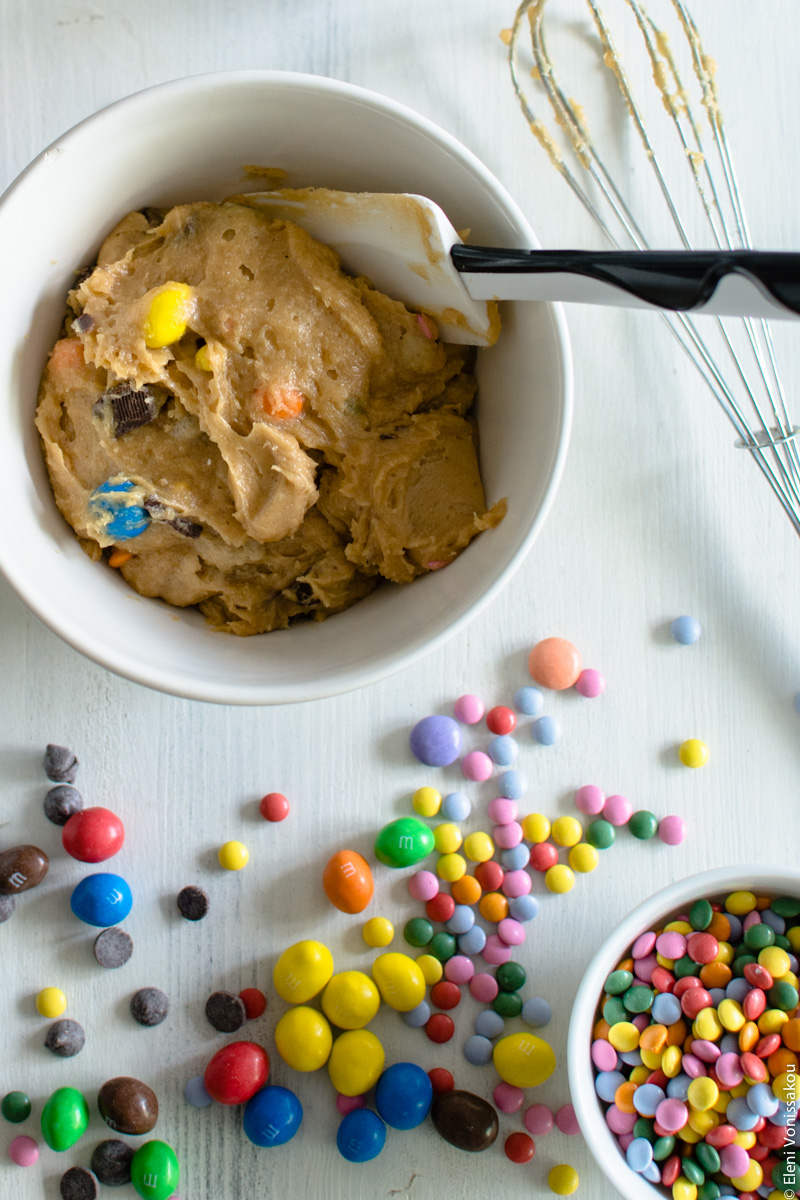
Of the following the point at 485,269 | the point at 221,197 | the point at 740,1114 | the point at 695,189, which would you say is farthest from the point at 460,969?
the point at 695,189

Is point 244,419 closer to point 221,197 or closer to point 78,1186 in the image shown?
point 221,197

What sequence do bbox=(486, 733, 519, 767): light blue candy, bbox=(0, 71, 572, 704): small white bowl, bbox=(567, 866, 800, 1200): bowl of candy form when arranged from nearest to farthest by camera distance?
bbox=(0, 71, 572, 704): small white bowl → bbox=(567, 866, 800, 1200): bowl of candy → bbox=(486, 733, 519, 767): light blue candy

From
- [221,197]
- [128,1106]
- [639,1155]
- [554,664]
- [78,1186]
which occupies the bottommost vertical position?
[78,1186]

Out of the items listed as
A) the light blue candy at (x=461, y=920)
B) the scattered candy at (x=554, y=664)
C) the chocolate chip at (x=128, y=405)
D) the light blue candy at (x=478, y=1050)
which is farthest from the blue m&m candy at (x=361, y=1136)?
the chocolate chip at (x=128, y=405)

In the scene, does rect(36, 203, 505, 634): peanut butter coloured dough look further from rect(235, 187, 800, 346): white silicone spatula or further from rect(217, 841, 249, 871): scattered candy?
rect(217, 841, 249, 871): scattered candy

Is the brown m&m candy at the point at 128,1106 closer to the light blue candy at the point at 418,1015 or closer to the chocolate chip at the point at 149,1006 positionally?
the chocolate chip at the point at 149,1006

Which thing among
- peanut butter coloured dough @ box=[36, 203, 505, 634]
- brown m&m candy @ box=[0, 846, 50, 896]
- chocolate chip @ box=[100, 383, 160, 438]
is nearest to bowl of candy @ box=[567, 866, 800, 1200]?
peanut butter coloured dough @ box=[36, 203, 505, 634]
